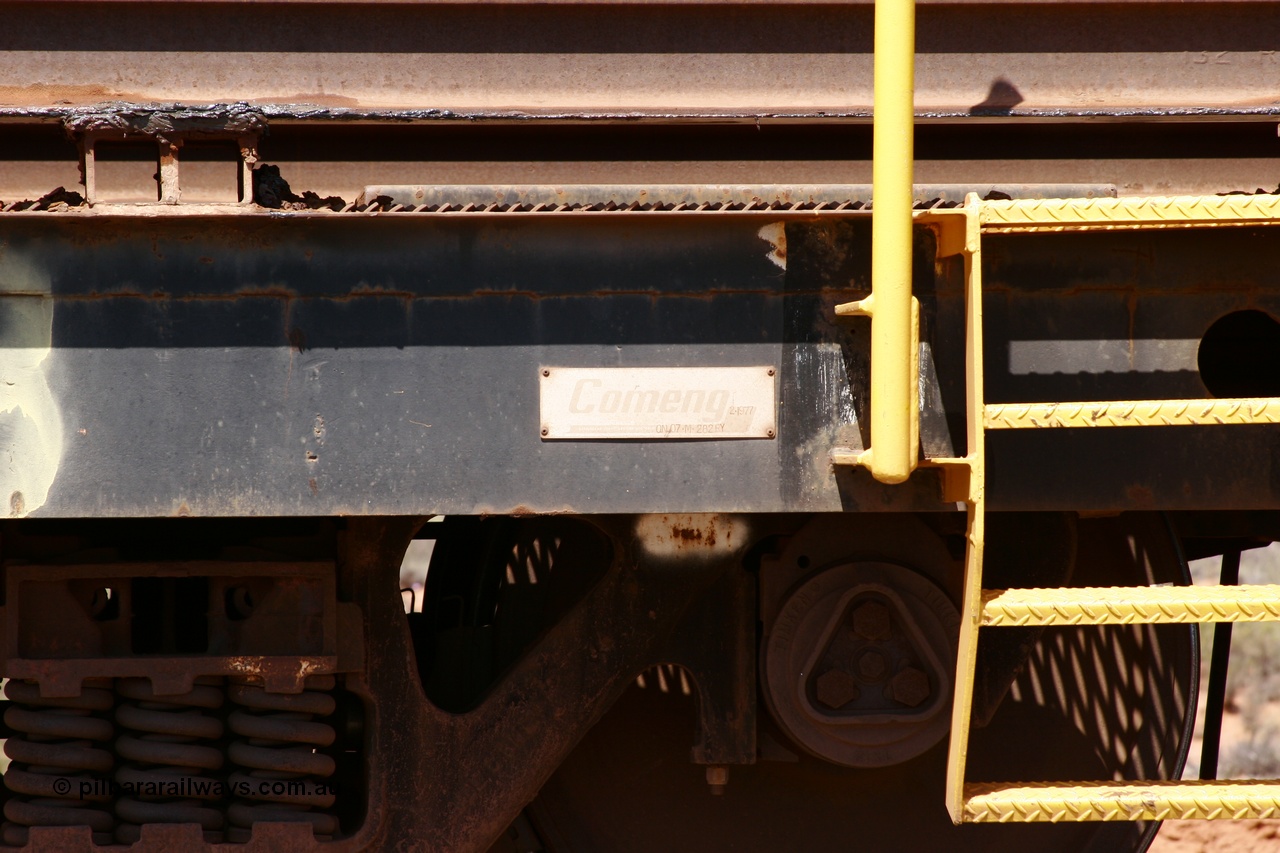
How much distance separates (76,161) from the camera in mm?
2328

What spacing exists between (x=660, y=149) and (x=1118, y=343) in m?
0.96

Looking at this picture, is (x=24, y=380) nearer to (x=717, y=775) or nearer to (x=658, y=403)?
(x=658, y=403)

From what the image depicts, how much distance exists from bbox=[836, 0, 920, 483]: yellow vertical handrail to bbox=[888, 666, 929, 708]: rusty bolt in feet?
2.39

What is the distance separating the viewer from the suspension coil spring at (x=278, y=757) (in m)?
2.41

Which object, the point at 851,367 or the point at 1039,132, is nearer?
the point at 851,367

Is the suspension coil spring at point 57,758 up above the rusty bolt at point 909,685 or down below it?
below

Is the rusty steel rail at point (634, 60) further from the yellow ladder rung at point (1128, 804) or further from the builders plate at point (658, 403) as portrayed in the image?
the yellow ladder rung at point (1128, 804)

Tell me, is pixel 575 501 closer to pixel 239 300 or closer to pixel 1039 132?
pixel 239 300

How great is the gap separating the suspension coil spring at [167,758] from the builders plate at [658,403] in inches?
39.9

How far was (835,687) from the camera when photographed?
98.0 inches

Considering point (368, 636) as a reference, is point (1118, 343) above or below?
above

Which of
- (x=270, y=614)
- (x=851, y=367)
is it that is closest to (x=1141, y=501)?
(x=851, y=367)

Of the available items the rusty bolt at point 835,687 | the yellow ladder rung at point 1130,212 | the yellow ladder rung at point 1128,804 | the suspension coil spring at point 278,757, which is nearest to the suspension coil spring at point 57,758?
the suspension coil spring at point 278,757

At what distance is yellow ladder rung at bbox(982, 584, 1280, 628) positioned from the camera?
199 centimetres
